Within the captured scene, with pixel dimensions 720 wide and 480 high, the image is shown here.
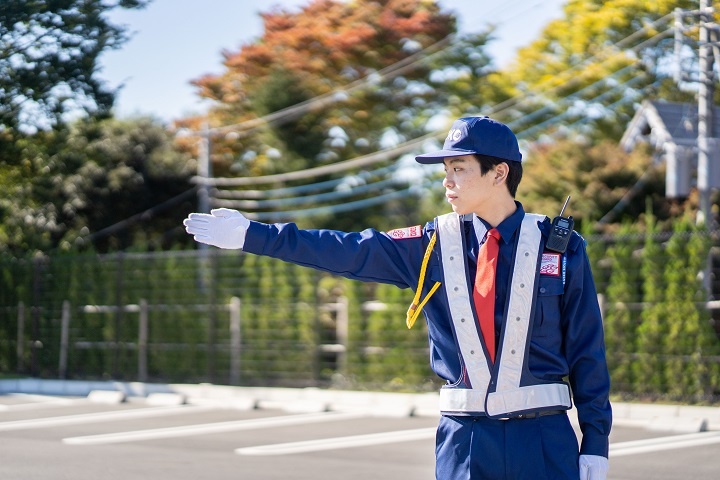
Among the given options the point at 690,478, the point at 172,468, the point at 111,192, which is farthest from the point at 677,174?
the point at 111,192

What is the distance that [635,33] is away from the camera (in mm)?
30578

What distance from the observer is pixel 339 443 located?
12.0 m

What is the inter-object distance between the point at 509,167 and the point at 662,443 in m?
8.51

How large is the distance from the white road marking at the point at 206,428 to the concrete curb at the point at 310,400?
0.72 meters

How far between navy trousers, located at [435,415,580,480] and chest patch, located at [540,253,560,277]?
442 mm

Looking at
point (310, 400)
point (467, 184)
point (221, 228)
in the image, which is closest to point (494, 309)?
point (467, 184)

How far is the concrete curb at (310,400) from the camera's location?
44.9 ft

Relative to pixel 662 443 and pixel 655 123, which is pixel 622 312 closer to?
pixel 662 443

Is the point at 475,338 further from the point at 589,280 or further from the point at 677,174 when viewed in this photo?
the point at 677,174

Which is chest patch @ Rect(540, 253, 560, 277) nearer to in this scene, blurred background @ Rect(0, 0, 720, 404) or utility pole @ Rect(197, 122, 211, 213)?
blurred background @ Rect(0, 0, 720, 404)

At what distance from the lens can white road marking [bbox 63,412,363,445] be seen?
12219 mm

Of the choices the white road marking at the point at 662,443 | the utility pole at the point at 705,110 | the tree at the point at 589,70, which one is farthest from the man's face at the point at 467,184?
the tree at the point at 589,70

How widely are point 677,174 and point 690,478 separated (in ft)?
33.2

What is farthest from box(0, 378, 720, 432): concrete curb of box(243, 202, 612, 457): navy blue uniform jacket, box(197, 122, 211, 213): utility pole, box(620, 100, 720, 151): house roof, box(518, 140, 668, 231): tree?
box(197, 122, 211, 213): utility pole
